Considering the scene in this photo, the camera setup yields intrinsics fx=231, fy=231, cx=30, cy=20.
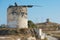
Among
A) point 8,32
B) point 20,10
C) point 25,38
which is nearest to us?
point 25,38

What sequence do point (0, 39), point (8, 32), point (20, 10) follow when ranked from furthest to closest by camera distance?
1. point (20, 10)
2. point (8, 32)
3. point (0, 39)

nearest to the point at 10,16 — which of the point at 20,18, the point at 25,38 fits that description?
the point at 20,18

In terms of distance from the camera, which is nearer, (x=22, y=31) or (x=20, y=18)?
(x=22, y=31)

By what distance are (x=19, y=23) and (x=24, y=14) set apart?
147 cm

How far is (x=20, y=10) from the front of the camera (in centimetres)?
3219

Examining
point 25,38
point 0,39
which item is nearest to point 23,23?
point 25,38

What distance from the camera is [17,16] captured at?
105 ft

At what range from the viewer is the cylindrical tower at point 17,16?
3197 centimetres

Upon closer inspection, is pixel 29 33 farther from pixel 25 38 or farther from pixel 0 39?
pixel 0 39

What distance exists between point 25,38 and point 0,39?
3.99m

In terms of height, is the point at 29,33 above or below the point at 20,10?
below

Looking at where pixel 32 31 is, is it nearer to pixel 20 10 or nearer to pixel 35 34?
pixel 35 34

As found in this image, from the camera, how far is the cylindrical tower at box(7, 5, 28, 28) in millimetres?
31969

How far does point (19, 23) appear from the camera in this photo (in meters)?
32.8
